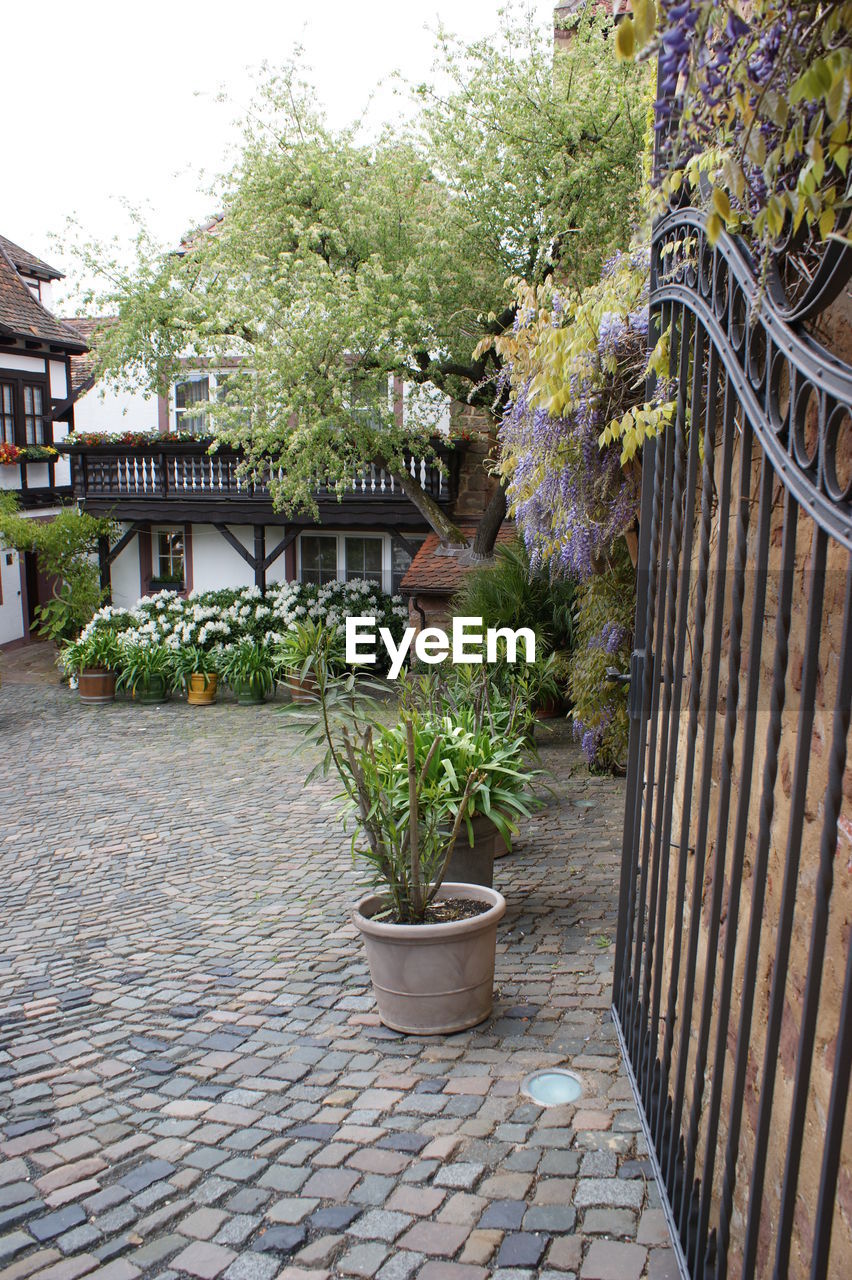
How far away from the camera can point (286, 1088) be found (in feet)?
→ 12.8

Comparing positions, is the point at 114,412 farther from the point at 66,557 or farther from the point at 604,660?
the point at 604,660

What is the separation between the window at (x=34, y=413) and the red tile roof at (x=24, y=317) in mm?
1098

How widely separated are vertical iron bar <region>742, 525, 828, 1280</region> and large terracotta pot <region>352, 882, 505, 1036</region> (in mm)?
2287

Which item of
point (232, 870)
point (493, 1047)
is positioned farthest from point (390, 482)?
point (493, 1047)

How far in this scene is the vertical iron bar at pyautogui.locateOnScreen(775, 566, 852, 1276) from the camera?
156 centimetres

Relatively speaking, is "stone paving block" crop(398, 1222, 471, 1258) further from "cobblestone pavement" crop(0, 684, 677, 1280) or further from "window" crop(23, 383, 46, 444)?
"window" crop(23, 383, 46, 444)

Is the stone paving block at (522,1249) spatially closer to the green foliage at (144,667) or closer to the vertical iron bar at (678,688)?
the vertical iron bar at (678,688)

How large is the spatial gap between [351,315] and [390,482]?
16.1ft

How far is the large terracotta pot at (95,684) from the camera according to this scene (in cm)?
1465

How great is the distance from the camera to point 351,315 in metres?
11.5

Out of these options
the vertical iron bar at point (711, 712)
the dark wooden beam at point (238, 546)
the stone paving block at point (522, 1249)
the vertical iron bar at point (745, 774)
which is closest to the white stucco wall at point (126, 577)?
the dark wooden beam at point (238, 546)

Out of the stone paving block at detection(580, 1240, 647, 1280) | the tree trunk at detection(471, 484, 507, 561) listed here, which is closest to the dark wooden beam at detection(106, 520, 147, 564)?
the tree trunk at detection(471, 484, 507, 561)

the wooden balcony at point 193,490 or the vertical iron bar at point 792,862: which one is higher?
the wooden balcony at point 193,490

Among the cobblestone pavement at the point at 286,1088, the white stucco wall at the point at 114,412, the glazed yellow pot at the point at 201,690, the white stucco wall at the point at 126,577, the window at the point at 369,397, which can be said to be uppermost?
the white stucco wall at the point at 114,412
